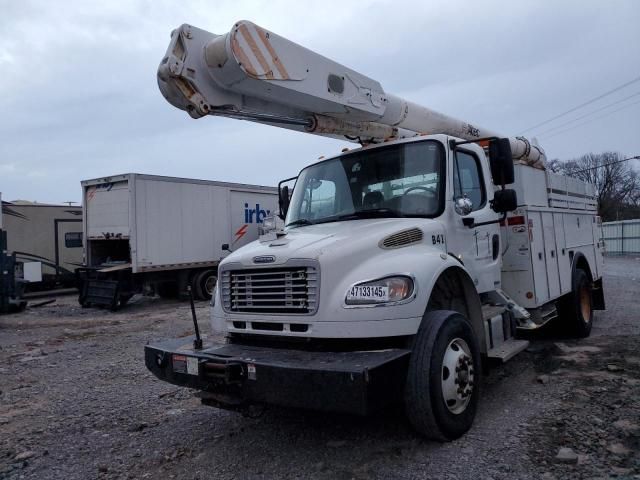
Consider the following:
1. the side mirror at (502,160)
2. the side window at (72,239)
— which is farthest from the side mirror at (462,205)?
the side window at (72,239)

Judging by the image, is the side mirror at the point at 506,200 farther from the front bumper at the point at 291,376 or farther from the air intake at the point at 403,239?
the front bumper at the point at 291,376

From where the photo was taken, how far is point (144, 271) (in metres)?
12.9

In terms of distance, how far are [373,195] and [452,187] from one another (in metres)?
0.73

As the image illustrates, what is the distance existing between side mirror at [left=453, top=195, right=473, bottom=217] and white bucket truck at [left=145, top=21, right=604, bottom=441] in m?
0.01

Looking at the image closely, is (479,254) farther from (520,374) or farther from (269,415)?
(269,415)

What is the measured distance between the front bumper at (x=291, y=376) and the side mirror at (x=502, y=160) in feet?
6.48

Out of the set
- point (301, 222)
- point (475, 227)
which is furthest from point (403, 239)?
point (301, 222)

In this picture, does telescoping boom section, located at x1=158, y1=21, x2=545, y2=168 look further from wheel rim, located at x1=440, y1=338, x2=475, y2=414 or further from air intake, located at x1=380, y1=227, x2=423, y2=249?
wheel rim, located at x1=440, y1=338, x2=475, y2=414

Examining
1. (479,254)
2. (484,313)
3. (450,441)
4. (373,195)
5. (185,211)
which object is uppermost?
(185,211)

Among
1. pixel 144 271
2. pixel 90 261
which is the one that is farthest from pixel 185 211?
pixel 90 261

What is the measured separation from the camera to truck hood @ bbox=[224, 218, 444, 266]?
12.4ft

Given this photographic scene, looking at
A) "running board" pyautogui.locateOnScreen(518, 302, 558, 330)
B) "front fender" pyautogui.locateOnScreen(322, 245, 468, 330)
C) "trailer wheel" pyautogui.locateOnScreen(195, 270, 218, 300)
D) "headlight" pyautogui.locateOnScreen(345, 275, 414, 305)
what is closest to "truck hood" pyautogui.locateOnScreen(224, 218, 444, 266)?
"front fender" pyautogui.locateOnScreen(322, 245, 468, 330)

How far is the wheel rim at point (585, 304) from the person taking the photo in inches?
297

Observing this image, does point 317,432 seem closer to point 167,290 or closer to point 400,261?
point 400,261
